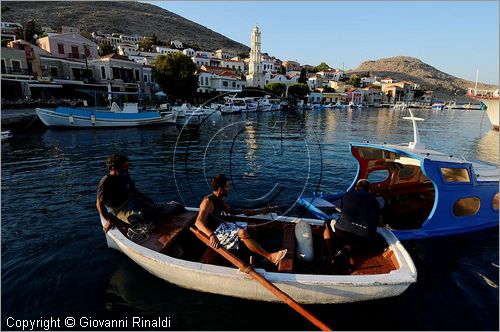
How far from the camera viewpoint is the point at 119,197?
7.12 m

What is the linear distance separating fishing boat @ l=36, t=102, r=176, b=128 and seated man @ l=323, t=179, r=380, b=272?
33976mm

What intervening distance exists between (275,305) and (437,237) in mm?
5963

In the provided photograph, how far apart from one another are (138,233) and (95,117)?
31.5 m

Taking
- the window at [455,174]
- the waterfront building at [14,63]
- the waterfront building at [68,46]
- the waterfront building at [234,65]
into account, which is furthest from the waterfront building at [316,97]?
the window at [455,174]

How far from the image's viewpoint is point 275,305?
19.4 ft

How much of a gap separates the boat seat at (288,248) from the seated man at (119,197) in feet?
12.1

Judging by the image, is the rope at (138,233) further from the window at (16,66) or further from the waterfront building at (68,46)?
the waterfront building at (68,46)

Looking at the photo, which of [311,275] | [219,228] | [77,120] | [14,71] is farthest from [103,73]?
[311,275]

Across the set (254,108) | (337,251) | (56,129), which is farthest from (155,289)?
(254,108)

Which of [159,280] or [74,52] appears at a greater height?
[74,52]

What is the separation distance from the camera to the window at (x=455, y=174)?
8.32 m

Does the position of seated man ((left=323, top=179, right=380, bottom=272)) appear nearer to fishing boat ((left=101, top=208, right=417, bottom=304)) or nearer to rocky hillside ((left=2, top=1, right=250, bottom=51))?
fishing boat ((left=101, top=208, right=417, bottom=304))

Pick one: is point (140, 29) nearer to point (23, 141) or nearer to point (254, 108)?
point (254, 108)

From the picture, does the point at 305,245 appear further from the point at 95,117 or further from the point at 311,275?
the point at 95,117
